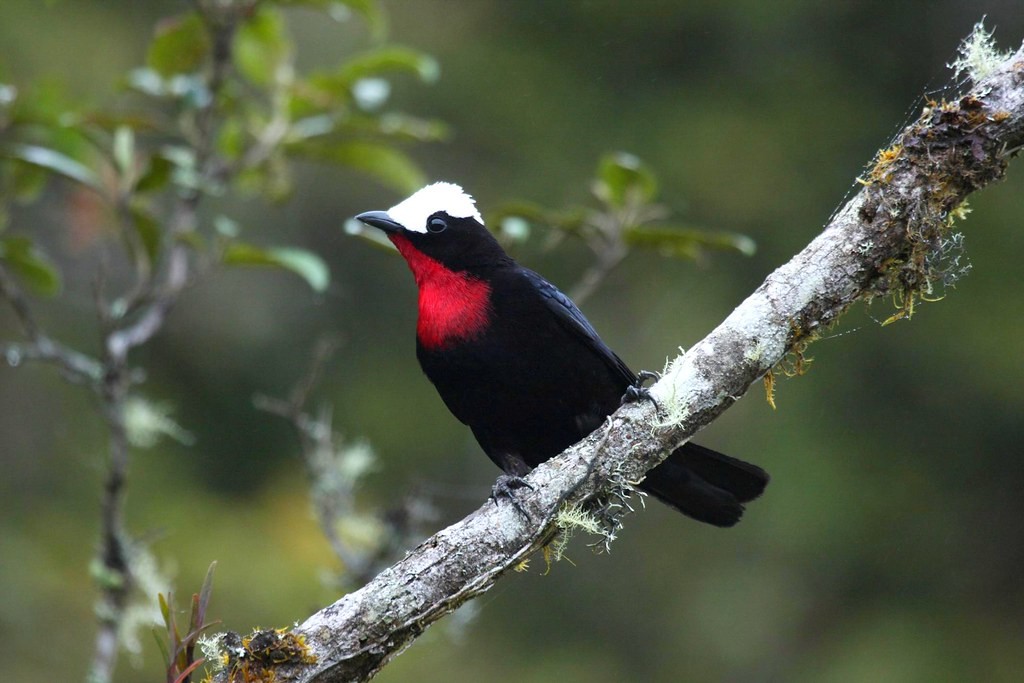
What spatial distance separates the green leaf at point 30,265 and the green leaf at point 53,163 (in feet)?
0.79

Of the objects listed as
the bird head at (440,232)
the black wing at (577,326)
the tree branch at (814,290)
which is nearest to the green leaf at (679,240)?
the black wing at (577,326)

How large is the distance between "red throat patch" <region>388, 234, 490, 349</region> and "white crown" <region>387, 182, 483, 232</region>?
0.13m

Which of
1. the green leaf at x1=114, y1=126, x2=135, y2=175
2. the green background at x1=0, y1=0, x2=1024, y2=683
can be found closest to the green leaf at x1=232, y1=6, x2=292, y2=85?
the green leaf at x1=114, y1=126, x2=135, y2=175

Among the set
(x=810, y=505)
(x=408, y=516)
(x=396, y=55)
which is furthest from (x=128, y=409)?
(x=810, y=505)

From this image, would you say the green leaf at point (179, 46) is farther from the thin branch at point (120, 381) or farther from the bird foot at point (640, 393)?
the bird foot at point (640, 393)

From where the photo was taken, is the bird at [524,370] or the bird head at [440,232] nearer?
the bird at [524,370]

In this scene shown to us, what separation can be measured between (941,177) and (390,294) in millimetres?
5020

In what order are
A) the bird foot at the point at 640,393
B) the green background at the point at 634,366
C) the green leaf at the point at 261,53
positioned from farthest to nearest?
the green background at the point at 634,366
the green leaf at the point at 261,53
the bird foot at the point at 640,393

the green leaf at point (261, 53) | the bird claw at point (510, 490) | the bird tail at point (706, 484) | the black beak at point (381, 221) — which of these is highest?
the green leaf at point (261, 53)

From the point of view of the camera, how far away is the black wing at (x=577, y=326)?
3.56 metres

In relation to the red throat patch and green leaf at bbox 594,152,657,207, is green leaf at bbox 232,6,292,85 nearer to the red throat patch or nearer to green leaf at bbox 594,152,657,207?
the red throat patch

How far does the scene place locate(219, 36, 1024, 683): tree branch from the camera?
2.52m

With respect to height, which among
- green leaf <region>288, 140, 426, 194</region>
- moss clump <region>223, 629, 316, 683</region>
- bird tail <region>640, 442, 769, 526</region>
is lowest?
moss clump <region>223, 629, 316, 683</region>

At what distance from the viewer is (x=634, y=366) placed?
654cm
